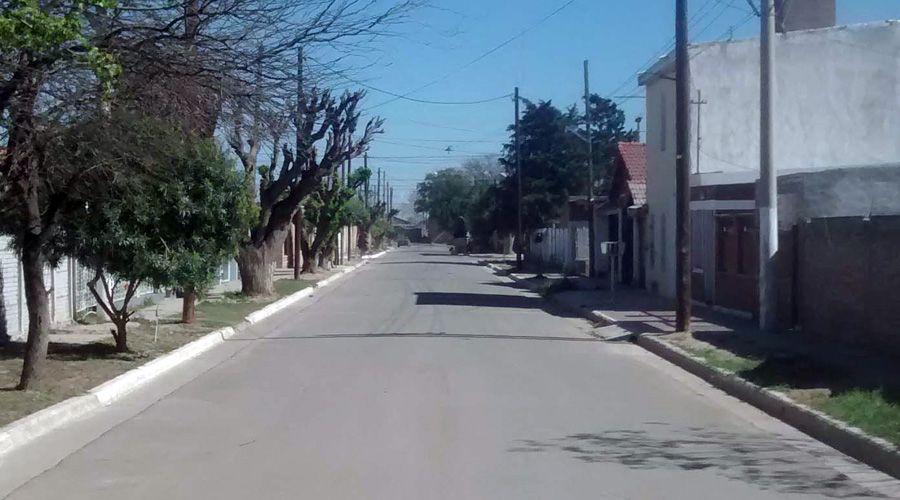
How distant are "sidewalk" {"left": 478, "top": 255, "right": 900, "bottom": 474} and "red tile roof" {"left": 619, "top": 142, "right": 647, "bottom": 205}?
10364 mm

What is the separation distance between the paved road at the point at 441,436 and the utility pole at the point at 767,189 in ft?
8.47

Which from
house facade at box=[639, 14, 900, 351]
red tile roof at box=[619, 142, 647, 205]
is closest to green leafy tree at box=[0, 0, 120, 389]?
house facade at box=[639, 14, 900, 351]

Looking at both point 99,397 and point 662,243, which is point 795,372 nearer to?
point 99,397

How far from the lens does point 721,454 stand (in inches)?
400

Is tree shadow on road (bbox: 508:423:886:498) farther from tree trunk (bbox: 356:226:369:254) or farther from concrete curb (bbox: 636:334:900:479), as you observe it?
tree trunk (bbox: 356:226:369:254)

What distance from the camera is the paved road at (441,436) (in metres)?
8.72

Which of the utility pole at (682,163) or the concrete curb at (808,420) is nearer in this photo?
the concrete curb at (808,420)

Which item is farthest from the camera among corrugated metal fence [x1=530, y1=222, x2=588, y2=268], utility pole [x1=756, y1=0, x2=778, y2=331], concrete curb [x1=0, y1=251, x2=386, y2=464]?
corrugated metal fence [x1=530, y1=222, x2=588, y2=268]

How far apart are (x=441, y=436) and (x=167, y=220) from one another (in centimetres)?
706

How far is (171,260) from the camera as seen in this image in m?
15.9

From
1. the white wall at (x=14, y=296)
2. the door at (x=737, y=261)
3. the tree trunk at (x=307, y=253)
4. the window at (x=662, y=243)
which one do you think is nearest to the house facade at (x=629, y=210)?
the window at (x=662, y=243)

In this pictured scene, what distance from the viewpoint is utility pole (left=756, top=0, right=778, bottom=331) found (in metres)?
18.9

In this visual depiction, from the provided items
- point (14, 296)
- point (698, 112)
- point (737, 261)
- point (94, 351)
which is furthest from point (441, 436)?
point (698, 112)

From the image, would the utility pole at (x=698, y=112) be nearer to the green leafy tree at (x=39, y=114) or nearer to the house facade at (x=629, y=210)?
the house facade at (x=629, y=210)
